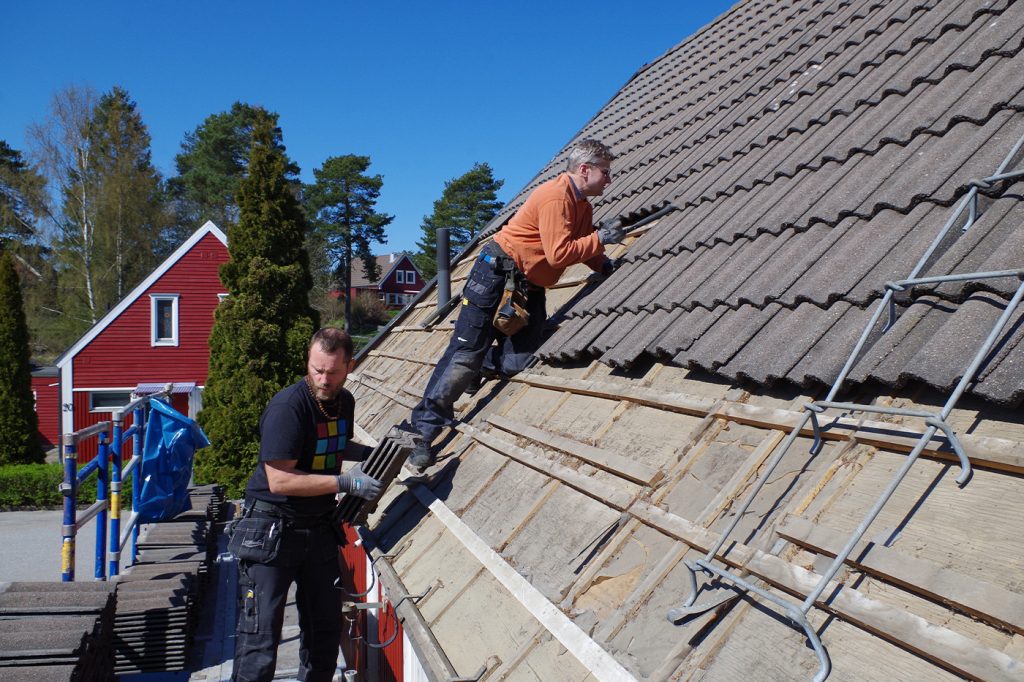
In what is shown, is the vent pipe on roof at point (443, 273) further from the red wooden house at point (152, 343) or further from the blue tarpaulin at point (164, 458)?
the red wooden house at point (152, 343)

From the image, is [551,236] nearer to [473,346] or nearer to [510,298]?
[510,298]

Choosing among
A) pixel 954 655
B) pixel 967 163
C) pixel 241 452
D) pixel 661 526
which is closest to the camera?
pixel 954 655

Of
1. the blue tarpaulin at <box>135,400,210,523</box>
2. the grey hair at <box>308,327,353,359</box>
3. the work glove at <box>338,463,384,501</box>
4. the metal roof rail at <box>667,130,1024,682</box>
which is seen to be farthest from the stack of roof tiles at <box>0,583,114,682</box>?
the metal roof rail at <box>667,130,1024,682</box>

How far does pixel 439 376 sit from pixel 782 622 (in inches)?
123

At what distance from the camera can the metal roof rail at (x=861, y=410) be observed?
1.68 meters

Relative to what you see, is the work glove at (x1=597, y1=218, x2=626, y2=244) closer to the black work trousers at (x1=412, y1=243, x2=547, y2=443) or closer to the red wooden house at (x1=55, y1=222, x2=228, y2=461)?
the black work trousers at (x1=412, y1=243, x2=547, y2=443)

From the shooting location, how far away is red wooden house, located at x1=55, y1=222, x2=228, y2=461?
87.3ft

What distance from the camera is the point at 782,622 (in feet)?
5.88

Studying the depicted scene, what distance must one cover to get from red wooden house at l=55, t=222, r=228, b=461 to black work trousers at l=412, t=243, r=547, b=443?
23892mm

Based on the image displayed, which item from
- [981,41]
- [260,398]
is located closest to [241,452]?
[260,398]

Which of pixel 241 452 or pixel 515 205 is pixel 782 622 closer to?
pixel 515 205

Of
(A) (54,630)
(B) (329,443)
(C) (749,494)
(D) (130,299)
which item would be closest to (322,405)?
(B) (329,443)

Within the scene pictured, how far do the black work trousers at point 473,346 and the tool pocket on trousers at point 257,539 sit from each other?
1.03 meters

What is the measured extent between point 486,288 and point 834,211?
205 centimetres
